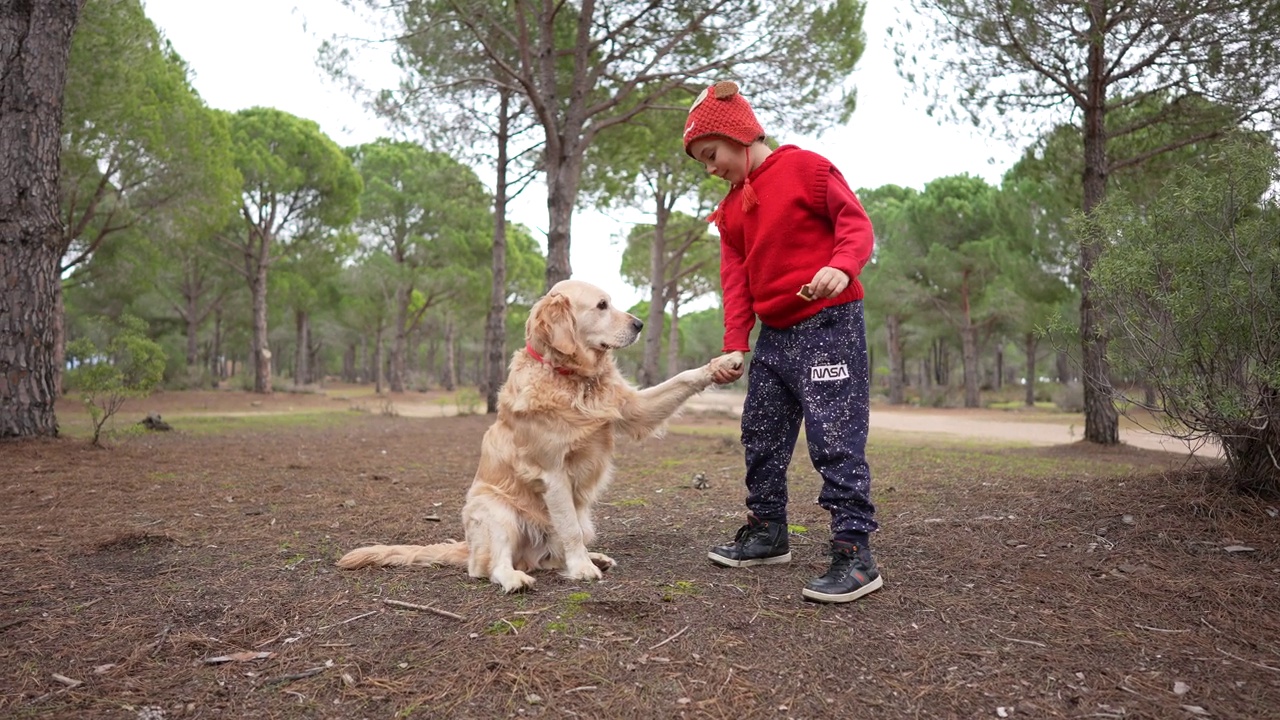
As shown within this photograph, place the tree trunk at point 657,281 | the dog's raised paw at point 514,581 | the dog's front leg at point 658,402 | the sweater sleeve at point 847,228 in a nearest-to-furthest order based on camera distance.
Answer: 1. the sweater sleeve at point 847,228
2. the dog's raised paw at point 514,581
3. the dog's front leg at point 658,402
4. the tree trunk at point 657,281

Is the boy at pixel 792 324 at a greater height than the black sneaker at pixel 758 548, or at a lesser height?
greater

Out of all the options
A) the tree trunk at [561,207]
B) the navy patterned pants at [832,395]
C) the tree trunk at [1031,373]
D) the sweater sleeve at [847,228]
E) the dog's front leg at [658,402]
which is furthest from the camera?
the tree trunk at [1031,373]

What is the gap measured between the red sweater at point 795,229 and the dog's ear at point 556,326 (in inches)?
35.6

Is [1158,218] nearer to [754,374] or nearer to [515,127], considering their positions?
[754,374]

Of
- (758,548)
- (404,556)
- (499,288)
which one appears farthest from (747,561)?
(499,288)

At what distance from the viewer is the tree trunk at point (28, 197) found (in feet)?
21.2

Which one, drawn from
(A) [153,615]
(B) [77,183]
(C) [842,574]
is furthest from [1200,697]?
(B) [77,183]

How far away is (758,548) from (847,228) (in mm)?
1600

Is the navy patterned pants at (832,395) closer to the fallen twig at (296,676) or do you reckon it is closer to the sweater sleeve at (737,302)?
the sweater sleeve at (737,302)

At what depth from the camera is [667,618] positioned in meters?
2.70

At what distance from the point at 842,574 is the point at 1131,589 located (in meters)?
1.22

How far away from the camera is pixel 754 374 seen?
3484 mm

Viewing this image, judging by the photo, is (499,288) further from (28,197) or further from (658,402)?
(658,402)

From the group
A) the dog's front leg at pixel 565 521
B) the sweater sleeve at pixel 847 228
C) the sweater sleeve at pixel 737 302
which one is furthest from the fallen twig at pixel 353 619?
the sweater sleeve at pixel 847 228
